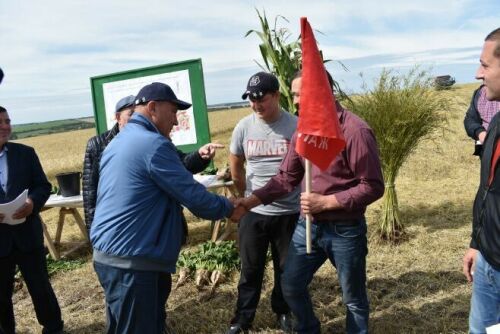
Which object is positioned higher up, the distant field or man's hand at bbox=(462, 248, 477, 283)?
man's hand at bbox=(462, 248, 477, 283)

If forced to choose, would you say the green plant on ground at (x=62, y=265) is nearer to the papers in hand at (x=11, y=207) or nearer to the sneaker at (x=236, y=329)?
the papers in hand at (x=11, y=207)

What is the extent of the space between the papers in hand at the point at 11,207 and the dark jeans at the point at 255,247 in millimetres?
1753

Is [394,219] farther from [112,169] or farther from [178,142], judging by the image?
[112,169]

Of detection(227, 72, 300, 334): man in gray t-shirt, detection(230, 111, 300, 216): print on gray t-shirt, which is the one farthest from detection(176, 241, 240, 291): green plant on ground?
detection(230, 111, 300, 216): print on gray t-shirt

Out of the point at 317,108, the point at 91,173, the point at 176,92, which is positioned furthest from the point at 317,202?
the point at 176,92

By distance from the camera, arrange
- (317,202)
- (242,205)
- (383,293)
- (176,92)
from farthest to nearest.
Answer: (176,92) → (383,293) → (242,205) → (317,202)

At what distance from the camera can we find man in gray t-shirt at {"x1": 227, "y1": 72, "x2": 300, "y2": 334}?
12.3ft

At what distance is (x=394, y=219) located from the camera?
20.1ft

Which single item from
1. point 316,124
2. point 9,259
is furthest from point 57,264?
point 316,124

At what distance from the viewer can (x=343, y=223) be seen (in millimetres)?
3006

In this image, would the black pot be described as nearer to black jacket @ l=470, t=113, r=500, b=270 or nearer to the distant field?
the distant field

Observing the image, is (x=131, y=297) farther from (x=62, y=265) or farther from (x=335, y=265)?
(x=62, y=265)

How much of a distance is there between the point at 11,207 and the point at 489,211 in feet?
11.0

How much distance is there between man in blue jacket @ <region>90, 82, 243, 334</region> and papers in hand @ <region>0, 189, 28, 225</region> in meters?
1.31
